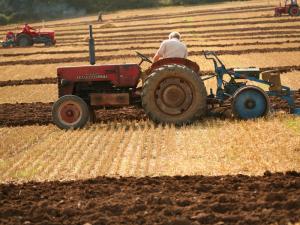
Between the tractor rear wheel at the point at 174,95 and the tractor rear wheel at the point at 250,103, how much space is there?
0.55 meters

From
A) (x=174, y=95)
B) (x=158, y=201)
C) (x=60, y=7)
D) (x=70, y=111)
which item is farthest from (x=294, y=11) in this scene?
(x=158, y=201)

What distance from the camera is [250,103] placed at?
11016 mm

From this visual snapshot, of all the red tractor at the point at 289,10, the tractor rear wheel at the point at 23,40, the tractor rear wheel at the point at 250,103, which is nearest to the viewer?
the tractor rear wheel at the point at 250,103

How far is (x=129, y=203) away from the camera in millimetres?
6797

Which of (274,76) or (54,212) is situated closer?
(54,212)

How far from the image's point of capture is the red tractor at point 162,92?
1103 centimetres

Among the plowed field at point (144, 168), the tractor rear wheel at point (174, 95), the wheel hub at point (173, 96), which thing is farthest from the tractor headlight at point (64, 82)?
the wheel hub at point (173, 96)

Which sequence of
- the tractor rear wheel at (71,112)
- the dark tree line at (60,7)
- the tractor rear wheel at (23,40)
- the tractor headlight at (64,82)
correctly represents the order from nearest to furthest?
1. the tractor rear wheel at (71,112)
2. the tractor headlight at (64,82)
3. the tractor rear wheel at (23,40)
4. the dark tree line at (60,7)

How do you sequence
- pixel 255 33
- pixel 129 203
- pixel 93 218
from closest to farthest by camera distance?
pixel 93 218 → pixel 129 203 → pixel 255 33

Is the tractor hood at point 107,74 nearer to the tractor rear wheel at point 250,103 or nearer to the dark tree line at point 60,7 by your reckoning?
the tractor rear wheel at point 250,103

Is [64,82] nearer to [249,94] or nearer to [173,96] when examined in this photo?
[173,96]

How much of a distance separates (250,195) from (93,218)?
172cm

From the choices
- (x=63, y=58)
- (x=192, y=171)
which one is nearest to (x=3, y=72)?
(x=63, y=58)

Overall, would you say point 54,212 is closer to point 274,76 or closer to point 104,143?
point 104,143
